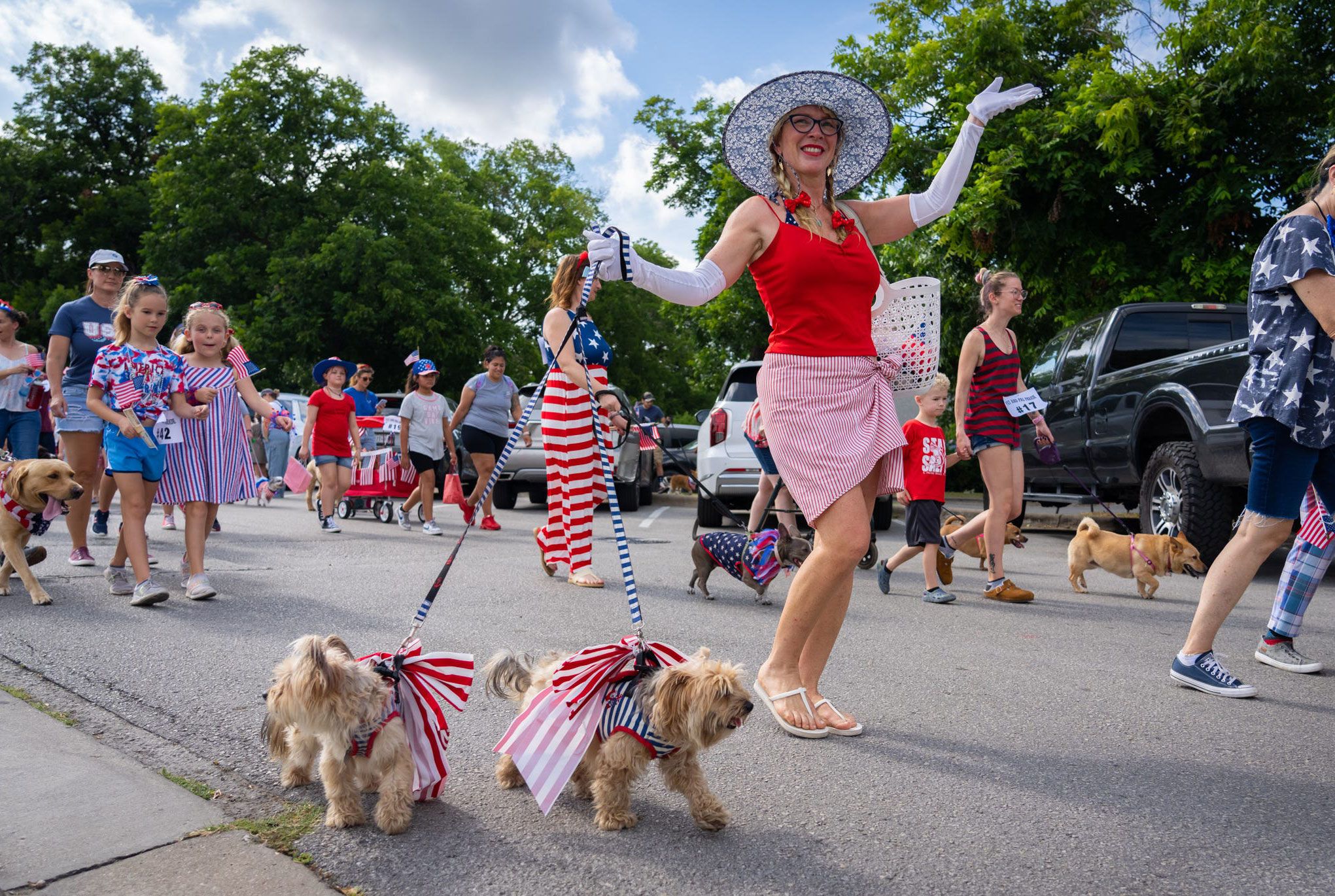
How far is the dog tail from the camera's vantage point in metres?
3.10

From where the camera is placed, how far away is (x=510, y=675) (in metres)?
3.12

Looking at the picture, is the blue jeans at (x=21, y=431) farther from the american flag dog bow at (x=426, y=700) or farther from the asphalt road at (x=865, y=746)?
the american flag dog bow at (x=426, y=700)

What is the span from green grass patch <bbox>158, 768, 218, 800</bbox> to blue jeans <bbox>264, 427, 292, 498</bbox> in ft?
53.6

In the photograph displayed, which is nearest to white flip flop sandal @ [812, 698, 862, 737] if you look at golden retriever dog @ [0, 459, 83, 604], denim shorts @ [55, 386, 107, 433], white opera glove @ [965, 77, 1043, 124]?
white opera glove @ [965, 77, 1043, 124]

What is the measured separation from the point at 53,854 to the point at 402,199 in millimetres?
35565

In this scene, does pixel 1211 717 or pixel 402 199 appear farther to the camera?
pixel 402 199

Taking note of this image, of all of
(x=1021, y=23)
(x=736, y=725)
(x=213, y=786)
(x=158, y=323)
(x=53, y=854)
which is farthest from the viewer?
(x=1021, y=23)

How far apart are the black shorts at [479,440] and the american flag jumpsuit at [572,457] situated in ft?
13.3

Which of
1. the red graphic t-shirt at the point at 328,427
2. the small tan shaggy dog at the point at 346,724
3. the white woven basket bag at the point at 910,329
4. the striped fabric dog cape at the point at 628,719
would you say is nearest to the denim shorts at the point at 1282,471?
the white woven basket bag at the point at 910,329

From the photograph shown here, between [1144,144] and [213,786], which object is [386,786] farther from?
[1144,144]

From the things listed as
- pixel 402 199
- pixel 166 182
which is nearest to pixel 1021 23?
pixel 402 199

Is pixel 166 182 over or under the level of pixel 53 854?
over

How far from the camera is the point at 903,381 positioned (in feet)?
13.2

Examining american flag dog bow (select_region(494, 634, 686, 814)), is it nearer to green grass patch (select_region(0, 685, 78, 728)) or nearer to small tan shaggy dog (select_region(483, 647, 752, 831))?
small tan shaggy dog (select_region(483, 647, 752, 831))
